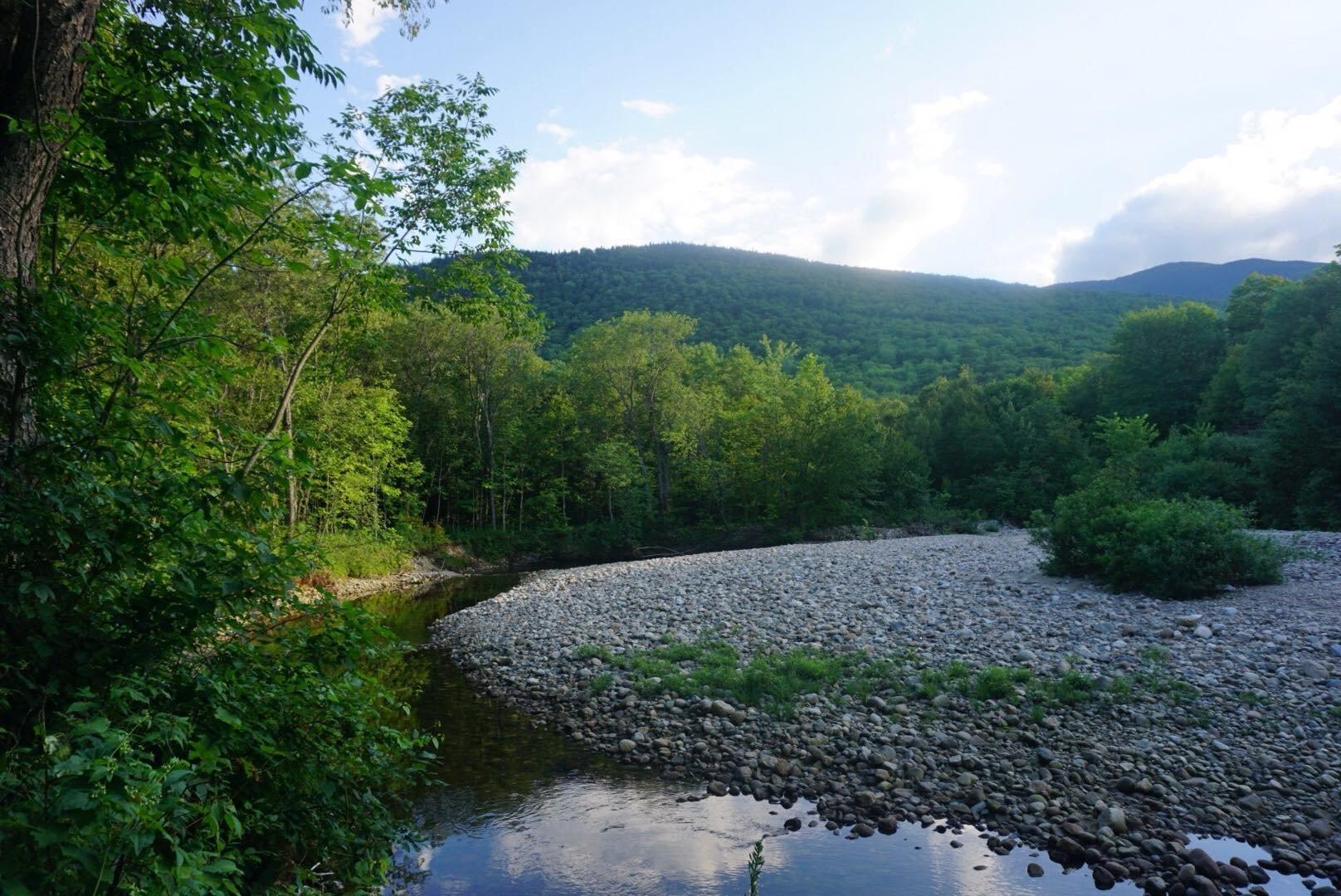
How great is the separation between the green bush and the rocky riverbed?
45 centimetres

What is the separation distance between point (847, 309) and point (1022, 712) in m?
74.7

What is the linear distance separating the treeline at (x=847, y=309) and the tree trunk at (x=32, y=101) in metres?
55.3

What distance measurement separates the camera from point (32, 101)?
11.5 ft

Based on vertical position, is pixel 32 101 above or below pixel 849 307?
below

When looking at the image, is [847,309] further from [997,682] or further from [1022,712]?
[1022,712]

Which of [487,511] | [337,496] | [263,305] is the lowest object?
[487,511]

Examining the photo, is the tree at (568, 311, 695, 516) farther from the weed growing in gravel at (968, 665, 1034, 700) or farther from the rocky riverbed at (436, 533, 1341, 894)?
the weed growing in gravel at (968, 665, 1034, 700)

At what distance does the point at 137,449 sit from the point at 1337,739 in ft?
30.9

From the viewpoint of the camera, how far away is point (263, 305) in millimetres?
17766

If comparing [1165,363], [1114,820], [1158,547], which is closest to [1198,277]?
[1165,363]

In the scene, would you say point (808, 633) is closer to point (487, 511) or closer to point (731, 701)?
point (731, 701)

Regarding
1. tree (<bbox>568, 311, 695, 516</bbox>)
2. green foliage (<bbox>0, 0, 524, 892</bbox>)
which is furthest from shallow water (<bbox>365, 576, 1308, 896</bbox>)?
tree (<bbox>568, 311, 695, 516</bbox>)

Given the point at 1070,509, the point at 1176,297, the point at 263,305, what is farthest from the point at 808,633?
the point at 1176,297

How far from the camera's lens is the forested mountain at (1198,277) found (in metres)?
99.6
